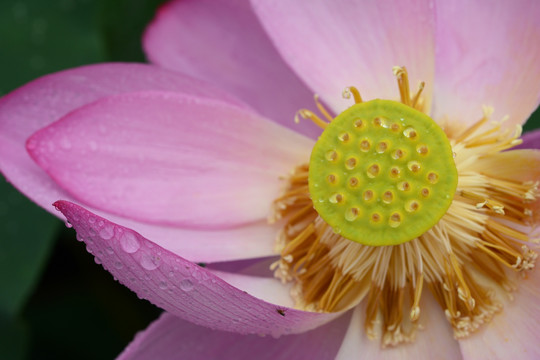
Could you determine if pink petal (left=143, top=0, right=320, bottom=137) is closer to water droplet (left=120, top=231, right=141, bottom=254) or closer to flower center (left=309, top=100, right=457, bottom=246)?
flower center (left=309, top=100, right=457, bottom=246)

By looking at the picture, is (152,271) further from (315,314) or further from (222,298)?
(315,314)

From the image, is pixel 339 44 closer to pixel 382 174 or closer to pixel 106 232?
pixel 382 174

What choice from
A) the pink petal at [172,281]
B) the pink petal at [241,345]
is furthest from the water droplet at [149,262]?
the pink petal at [241,345]

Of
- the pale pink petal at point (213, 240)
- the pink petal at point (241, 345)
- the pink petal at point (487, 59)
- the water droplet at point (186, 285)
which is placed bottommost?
the pink petal at point (241, 345)

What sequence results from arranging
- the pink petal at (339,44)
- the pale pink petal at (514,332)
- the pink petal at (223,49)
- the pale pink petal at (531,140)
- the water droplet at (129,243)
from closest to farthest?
the water droplet at (129,243) → the pale pink petal at (514,332) → the pale pink petal at (531,140) → the pink petal at (339,44) → the pink petal at (223,49)

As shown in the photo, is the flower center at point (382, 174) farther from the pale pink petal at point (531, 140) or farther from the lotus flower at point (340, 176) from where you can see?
the pale pink petal at point (531, 140)

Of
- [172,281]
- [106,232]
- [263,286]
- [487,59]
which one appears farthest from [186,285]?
[487,59]
